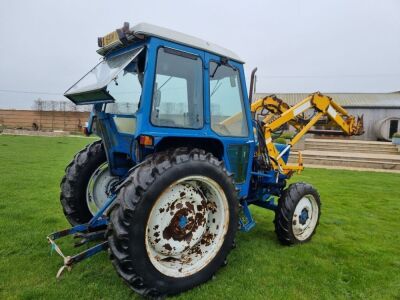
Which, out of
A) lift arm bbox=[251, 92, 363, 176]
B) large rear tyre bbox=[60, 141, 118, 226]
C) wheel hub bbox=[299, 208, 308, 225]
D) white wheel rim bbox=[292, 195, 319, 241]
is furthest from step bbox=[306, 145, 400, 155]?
large rear tyre bbox=[60, 141, 118, 226]

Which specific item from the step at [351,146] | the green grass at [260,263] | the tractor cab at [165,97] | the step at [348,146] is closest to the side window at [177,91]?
the tractor cab at [165,97]

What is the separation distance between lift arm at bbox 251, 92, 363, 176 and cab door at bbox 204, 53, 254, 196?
0.63 meters

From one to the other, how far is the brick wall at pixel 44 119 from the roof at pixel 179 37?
29.3 meters

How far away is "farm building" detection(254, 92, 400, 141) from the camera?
21.6 metres

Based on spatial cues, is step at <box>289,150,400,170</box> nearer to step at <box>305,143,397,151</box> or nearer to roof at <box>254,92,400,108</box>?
step at <box>305,143,397,151</box>

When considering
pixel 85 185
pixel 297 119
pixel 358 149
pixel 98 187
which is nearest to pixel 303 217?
pixel 297 119

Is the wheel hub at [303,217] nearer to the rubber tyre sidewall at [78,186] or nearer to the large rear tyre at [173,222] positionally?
the large rear tyre at [173,222]

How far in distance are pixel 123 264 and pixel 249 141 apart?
1.90 m

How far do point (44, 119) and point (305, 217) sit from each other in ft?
109

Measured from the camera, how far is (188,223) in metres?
2.81

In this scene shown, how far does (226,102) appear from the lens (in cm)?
333

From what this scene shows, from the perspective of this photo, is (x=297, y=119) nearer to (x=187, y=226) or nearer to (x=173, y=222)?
(x=187, y=226)

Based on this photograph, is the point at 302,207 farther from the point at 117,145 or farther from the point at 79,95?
the point at 79,95

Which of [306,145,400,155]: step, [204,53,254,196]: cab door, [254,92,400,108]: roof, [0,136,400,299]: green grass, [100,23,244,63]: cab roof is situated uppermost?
[254,92,400,108]: roof
